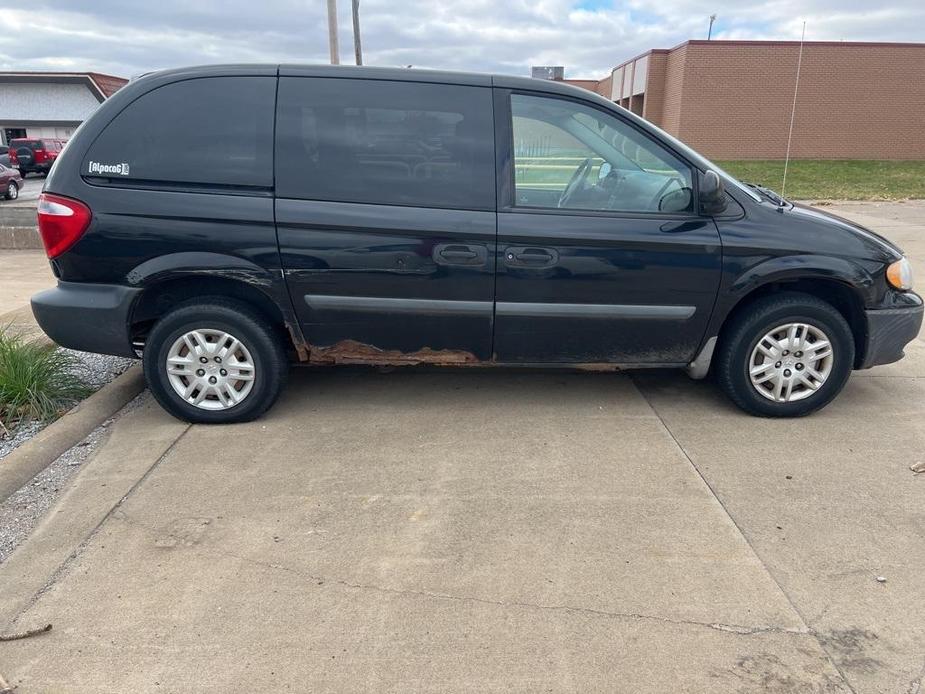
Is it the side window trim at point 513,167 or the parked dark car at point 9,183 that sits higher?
the side window trim at point 513,167

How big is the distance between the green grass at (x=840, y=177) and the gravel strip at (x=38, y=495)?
64.0ft

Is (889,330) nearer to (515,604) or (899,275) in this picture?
(899,275)

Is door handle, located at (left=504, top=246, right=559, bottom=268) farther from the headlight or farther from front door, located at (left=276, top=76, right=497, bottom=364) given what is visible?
the headlight

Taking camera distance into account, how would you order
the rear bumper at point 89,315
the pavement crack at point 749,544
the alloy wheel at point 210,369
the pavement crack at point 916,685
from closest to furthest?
the pavement crack at point 916,685 < the pavement crack at point 749,544 < the rear bumper at point 89,315 < the alloy wheel at point 210,369

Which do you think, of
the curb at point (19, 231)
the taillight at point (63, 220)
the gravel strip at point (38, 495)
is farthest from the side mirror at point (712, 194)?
the curb at point (19, 231)

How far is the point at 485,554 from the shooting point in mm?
3059

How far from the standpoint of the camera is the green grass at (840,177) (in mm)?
20531

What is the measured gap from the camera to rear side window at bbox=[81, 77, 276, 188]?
13.2ft

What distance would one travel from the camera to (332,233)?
13.2 ft

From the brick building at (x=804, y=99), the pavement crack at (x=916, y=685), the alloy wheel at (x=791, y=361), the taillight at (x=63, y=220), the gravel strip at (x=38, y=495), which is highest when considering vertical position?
the brick building at (x=804, y=99)

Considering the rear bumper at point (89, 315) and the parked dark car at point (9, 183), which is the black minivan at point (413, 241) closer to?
the rear bumper at point (89, 315)

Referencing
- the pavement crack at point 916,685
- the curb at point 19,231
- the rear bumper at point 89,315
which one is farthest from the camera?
the curb at point 19,231

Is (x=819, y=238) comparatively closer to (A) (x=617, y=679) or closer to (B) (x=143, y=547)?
(A) (x=617, y=679)

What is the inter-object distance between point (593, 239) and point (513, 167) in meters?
0.59
